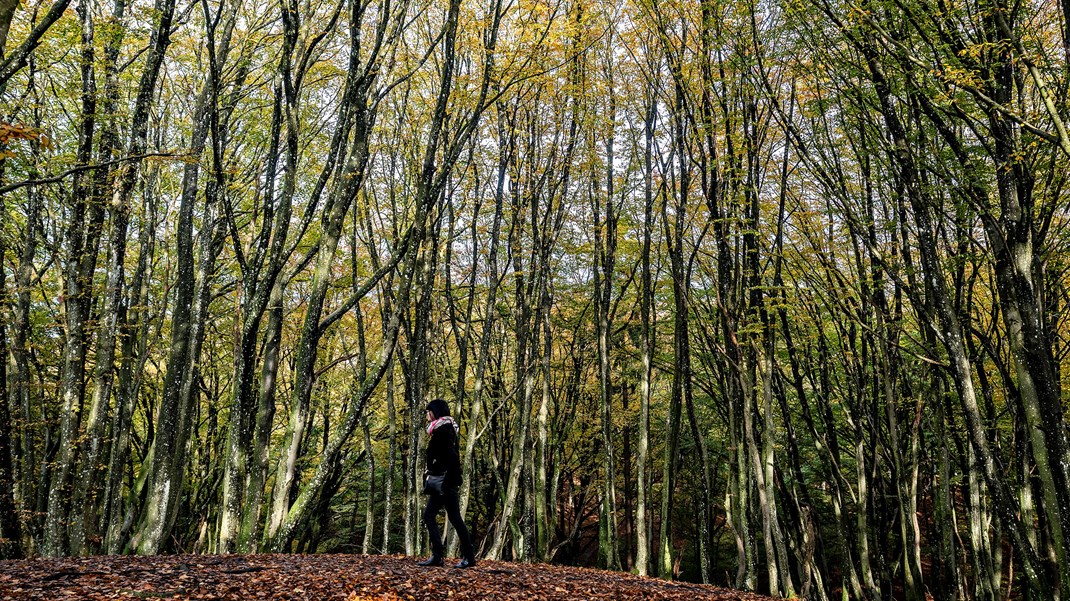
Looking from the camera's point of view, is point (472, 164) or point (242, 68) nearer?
point (242, 68)

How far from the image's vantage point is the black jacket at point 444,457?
5941 mm

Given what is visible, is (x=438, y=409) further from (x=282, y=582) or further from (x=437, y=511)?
(x=282, y=582)

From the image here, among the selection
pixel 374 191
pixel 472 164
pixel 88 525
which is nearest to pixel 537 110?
pixel 472 164

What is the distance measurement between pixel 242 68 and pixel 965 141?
1082cm

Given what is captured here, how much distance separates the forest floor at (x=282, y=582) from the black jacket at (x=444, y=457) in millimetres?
862

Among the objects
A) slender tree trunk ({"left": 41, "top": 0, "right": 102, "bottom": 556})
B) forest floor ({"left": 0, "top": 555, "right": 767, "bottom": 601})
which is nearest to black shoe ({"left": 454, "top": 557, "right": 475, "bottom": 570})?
forest floor ({"left": 0, "top": 555, "right": 767, "bottom": 601})

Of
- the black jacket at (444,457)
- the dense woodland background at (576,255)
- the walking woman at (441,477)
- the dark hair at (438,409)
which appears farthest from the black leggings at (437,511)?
the dense woodland background at (576,255)

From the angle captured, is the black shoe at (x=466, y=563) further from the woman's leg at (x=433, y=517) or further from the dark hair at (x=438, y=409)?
the dark hair at (x=438, y=409)

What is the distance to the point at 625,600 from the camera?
550 centimetres

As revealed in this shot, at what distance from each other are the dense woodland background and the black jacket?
1073 mm

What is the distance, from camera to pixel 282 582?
4.68 metres

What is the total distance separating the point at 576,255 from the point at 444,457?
1027 cm

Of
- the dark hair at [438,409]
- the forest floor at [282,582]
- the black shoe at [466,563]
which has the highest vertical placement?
the dark hair at [438,409]

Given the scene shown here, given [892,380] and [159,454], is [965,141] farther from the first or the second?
[159,454]
